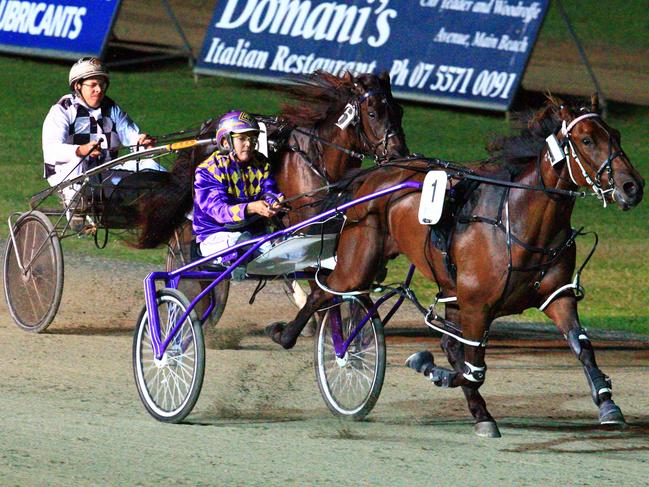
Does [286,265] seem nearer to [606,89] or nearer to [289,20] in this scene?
[289,20]

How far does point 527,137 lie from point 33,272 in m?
3.53

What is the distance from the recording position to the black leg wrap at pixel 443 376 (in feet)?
20.6

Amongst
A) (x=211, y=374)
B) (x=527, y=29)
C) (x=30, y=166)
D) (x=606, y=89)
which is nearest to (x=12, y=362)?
(x=211, y=374)

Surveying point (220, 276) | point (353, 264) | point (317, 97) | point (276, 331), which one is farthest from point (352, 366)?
point (317, 97)

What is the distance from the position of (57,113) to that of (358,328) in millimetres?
2841

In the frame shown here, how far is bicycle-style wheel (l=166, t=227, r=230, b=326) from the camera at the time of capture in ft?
27.4

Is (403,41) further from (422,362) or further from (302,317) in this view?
(422,362)

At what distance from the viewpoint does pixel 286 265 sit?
6.83 meters

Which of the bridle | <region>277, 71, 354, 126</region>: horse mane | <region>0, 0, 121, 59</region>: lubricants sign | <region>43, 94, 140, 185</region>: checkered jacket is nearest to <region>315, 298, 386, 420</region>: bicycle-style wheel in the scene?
the bridle

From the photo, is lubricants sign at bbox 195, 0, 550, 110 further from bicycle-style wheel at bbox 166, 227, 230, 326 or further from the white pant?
the white pant

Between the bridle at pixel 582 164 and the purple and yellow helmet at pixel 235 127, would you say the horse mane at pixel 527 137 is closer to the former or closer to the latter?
the bridle at pixel 582 164

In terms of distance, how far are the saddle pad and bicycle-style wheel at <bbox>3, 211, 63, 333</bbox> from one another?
188 centimetres

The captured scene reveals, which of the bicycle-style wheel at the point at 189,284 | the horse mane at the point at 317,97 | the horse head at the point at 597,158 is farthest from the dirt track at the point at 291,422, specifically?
the horse mane at the point at 317,97

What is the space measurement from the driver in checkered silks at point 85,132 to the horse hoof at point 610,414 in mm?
3474
